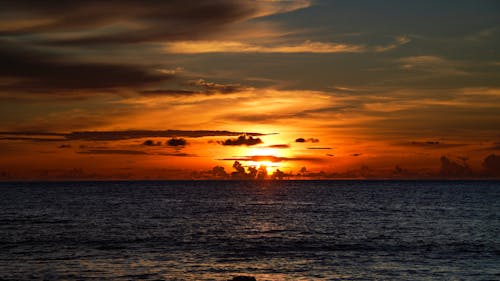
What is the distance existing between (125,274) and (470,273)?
27.7 metres

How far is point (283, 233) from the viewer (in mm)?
76562

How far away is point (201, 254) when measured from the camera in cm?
5681

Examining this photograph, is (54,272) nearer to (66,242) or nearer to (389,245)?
(66,242)

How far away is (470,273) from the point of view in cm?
4691

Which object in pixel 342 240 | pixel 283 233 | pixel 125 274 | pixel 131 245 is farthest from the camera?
pixel 283 233

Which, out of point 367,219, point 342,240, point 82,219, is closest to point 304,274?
point 342,240

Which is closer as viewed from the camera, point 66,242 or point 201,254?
point 201,254

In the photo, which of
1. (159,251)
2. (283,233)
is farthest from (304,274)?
(283,233)

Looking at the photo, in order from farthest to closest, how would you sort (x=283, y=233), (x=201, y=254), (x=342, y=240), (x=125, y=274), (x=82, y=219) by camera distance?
(x=82, y=219) → (x=283, y=233) → (x=342, y=240) → (x=201, y=254) → (x=125, y=274)

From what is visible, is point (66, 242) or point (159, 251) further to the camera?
point (66, 242)

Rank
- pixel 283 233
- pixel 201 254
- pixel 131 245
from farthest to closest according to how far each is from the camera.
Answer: pixel 283 233 → pixel 131 245 → pixel 201 254

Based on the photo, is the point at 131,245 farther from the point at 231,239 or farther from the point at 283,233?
the point at 283,233

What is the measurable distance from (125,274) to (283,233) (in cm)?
3411

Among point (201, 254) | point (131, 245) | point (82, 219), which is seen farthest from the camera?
point (82, 219)
